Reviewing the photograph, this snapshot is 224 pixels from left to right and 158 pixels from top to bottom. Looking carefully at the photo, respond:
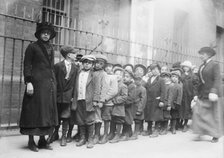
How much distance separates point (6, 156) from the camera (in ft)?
17.1

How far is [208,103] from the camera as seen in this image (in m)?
7.05

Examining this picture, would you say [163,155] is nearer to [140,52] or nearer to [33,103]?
[33,103]

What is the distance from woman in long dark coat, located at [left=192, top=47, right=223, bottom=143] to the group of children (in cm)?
96

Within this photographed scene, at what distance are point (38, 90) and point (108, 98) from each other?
1547 mm

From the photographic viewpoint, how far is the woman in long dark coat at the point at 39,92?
5605 mm

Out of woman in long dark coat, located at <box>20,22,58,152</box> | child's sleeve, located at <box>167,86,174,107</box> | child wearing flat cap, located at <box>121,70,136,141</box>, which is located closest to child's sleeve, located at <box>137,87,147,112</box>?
child wearing flat cap, located at <box>121,70,136,141</box>

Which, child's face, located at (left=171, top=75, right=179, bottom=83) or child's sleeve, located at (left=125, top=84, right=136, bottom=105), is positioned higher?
child's face, located at (left=171, top=75, right=179, bottom=83)

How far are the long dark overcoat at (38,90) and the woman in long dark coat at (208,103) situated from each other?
9.65 ft

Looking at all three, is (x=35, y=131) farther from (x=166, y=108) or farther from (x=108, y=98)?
(x=166, y=108)

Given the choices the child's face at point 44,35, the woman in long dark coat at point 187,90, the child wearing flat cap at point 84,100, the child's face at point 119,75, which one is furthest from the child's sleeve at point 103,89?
the woman in long dark coat at point 187,90

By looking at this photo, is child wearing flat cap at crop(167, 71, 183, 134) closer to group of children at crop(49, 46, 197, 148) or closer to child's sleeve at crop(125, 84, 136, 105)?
group of children at crop(49, 46, 197, 148)

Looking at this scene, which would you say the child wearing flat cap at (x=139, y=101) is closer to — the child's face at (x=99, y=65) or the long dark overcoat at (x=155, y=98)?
the long dark overcoat at (x=155, y=98)

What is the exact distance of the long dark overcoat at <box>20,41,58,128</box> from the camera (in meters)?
5.61

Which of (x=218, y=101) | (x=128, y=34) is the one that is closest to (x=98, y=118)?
(x=218, y=101)
